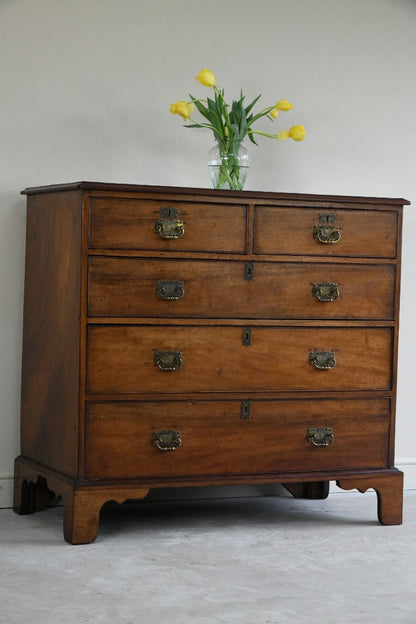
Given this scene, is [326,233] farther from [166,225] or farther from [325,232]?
[166,225]

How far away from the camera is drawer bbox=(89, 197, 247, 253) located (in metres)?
2.98

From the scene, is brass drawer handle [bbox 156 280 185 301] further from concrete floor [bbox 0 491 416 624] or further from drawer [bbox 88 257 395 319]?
concrete floor [bbox 0 491 416 624]

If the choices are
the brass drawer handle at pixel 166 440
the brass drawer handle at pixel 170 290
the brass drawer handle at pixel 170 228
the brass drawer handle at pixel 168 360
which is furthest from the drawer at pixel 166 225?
the brass drawer handle at pixel 166 440

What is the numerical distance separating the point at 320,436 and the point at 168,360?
572 millimetres

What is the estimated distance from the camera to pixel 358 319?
3.27m

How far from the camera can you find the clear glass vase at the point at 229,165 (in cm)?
330

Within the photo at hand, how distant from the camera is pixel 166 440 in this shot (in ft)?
10.1

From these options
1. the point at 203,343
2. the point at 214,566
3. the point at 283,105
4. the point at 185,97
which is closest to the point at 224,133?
the point at 283,105

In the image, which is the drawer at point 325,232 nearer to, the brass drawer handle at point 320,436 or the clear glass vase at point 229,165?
the clear glass vase at point 229,165

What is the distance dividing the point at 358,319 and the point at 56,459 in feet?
3.51

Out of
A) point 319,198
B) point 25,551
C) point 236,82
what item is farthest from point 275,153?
point 25,551

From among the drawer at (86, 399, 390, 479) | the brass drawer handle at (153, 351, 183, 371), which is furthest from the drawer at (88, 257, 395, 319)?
the drawer at (86, 399, 390, 479)

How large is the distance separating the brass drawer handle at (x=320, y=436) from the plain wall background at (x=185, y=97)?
0.80 m

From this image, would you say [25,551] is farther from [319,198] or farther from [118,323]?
[319,198]
